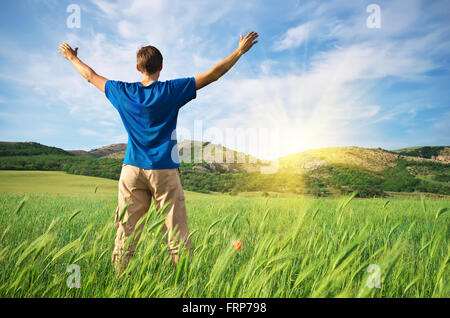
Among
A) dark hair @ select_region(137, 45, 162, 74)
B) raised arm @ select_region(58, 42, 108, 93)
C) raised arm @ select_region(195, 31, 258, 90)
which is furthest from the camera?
raised arm @ select_region(58, 42, 108, 93)

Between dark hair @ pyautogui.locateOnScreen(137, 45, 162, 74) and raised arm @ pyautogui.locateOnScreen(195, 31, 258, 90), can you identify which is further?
dark hair @ pyautogui.locateOnScreen(137, 45, 162, 74)

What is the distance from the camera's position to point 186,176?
25781 mm

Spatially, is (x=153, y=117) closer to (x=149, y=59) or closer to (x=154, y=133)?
(x=154, y=133)

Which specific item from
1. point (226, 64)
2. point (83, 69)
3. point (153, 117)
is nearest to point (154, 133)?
point (153, 117)

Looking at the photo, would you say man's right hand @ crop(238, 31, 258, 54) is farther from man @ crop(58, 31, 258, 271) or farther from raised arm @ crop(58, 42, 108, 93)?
raised arm @ crop(58, 42, 108, 93)

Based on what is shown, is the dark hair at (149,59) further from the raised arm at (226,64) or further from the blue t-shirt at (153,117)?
the raised arm at (226,64)

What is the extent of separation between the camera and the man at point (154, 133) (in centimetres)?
261

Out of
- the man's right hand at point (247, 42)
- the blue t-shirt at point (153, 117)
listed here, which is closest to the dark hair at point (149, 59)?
the blue t-shirt at point (153, 117)

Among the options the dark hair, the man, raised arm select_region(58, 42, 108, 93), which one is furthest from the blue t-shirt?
raised arm select_region(58, 42, 108, 93)

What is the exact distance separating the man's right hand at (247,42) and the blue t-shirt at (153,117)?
594 mm

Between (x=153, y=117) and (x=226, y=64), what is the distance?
2.98 feet

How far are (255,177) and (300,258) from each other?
891 inches

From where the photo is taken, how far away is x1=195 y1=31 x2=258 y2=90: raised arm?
8.45 ft
